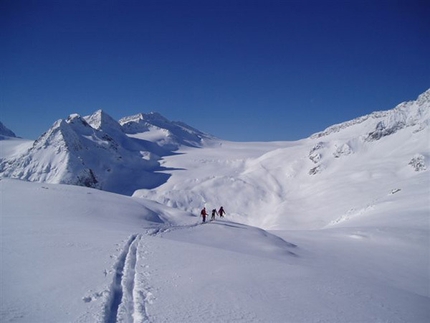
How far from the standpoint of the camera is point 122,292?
7.05m

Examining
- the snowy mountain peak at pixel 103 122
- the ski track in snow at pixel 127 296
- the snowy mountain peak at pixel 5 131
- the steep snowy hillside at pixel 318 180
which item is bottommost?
the ski track in snow at pixel 127 296

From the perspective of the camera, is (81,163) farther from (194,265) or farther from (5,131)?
(5,131)

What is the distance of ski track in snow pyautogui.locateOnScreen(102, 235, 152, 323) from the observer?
5883 millimetres

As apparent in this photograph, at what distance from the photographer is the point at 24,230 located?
1280 centimetres

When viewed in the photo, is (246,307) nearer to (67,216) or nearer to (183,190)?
(67,216)

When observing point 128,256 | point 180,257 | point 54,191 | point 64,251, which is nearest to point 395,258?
point 180,257

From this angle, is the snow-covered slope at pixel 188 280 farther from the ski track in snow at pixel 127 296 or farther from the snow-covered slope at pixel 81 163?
the snow-covered slope at pixel 81 163

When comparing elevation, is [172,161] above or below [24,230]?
above

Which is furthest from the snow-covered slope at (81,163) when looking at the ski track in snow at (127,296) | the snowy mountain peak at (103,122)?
the ski track in snow at (127,296)

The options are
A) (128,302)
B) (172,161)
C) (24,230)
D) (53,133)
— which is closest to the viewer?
(128,302)

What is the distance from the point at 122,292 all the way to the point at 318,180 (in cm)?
7149

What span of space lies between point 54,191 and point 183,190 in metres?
53.2

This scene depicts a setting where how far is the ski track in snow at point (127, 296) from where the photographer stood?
5883 mm

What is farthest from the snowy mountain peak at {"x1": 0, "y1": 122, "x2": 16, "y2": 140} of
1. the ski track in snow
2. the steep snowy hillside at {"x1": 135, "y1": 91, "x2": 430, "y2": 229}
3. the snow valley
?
the ski track in snow
